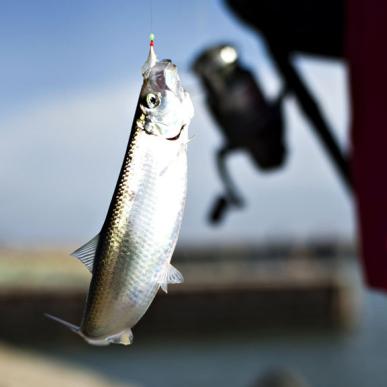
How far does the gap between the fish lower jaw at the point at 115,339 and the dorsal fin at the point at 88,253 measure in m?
0.08

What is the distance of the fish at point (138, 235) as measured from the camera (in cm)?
94

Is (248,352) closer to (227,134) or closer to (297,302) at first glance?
(297,302)

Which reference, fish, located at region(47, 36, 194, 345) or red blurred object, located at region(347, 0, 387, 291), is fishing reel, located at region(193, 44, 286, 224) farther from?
fish, located at region(47, 36, 194, 345)

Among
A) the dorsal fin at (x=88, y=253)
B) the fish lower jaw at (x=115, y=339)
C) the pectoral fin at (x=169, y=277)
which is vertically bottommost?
the fish lower jaw at (x=115, y=339)

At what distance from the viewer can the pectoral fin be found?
3.12 ft

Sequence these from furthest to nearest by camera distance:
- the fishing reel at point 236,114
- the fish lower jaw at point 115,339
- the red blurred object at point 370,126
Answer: the fishing reel at point 236,114 < the red blurred object at point 370,126 < the fish lower jaw at point 115,339

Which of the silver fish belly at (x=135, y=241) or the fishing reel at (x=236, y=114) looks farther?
the fishing reel at (x=236, y=114)

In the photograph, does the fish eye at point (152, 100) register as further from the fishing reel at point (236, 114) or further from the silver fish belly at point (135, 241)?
the fishing reel at point (236, 114)

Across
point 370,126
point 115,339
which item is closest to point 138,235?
point 115,339

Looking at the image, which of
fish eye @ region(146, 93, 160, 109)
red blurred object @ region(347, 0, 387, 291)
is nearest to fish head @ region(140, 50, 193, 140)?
fish eye @ region(146, 93, 160, 109)

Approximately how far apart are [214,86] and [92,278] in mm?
2873

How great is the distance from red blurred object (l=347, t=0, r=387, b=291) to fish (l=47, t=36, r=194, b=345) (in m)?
1.86

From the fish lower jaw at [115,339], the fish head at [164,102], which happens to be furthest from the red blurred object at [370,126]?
the fish lower jaw at [115,339]

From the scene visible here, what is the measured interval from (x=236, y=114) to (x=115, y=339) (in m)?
2.96
